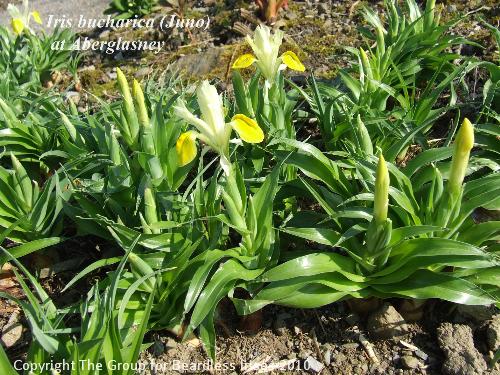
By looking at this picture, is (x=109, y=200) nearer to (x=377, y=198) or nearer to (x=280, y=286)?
(x=280, y=286)

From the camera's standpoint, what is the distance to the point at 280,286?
2000mm

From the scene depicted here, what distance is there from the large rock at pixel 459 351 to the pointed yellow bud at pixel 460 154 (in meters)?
0.59

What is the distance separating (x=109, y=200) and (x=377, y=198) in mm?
1249

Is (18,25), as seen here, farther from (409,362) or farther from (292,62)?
(409,362)

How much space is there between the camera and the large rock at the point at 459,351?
1934 millimetres

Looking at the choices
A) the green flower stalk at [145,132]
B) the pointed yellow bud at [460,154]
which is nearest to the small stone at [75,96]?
the green flower stalk at [145,132]

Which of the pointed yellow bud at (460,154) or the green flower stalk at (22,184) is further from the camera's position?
the green flower stalk at (22,184)

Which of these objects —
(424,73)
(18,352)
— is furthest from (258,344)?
(424,73)

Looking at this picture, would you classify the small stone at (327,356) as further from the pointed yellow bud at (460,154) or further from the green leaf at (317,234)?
the pointed yellow bud at (460,154)

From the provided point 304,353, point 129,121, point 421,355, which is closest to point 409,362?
point 421,355

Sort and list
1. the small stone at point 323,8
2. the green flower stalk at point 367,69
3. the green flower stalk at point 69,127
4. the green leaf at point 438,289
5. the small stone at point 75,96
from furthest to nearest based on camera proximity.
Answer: the small stone at point 323,8 → the small stone at point 75,96 → the green flower stalk at point 367,69 → the green flower stalk at point 69,127 → the green leaf at point 438,289

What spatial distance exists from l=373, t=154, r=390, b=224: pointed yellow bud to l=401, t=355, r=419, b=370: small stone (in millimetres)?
615

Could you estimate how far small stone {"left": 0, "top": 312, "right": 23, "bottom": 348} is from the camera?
2.29 metres

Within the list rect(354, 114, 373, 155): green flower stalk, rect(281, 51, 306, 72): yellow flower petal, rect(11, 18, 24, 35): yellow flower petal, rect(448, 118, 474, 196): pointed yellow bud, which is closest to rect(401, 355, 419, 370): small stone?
rect(448, 118, 474, 196): pointed yellow bud
